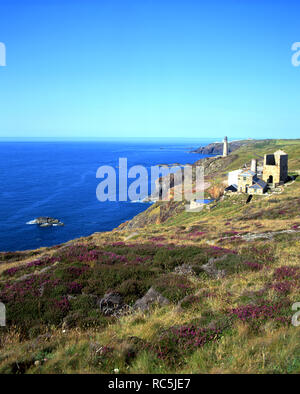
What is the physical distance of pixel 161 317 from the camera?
7102 mm

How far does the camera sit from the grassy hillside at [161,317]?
507cm

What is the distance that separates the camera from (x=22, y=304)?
8.82 m

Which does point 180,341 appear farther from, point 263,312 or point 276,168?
point 276,168

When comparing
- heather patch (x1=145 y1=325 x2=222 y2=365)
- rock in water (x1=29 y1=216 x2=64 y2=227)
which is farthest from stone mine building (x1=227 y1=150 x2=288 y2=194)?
heather patch (x1=145 y1=325 x2=222 y2=365)

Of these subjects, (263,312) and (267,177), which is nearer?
(263,312)

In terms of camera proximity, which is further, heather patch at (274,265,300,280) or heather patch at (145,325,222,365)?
heather patch at (274,265,300,280)

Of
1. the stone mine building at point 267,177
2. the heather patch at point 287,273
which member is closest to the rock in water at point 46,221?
the stone mine building at point 267,177

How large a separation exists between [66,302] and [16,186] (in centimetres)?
11560

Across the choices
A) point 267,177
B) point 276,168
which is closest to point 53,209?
point 267,177

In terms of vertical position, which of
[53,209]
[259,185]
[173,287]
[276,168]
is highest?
[276,168]

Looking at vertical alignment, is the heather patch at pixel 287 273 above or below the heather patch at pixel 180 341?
below

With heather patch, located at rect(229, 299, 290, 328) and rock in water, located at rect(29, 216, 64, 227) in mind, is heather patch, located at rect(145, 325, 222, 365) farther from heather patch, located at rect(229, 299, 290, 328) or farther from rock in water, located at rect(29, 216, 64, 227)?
rock in water, located at rect(29, 216, 64, 227)

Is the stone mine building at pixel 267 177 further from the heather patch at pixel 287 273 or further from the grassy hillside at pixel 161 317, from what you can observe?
the heather patch at pixel 287 273

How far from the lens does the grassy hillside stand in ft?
16.6
